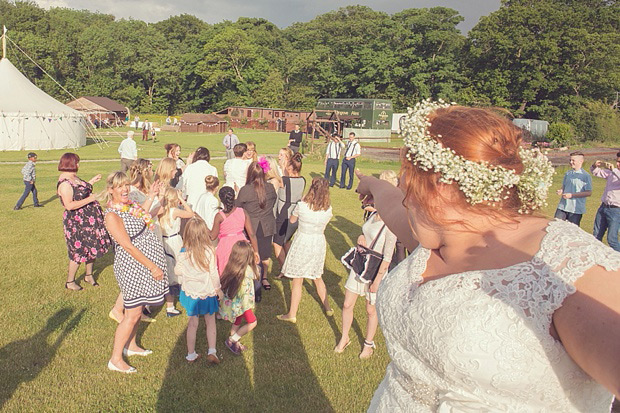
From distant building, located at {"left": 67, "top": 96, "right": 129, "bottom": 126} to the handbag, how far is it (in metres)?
53.0

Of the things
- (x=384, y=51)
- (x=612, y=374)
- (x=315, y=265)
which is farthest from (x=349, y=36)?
(x=612, y=374)

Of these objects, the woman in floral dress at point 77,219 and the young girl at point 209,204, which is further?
the young girl at point 209,204

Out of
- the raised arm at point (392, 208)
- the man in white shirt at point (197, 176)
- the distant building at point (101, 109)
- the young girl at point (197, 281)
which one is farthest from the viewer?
the distant building at point (101, 109)

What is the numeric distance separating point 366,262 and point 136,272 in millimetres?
2512

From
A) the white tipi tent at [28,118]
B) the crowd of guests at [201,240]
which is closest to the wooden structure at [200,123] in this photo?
the white tipi tent at [28,118]

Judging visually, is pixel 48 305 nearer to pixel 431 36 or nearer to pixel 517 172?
pixel 517 172

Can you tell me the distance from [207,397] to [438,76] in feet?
200

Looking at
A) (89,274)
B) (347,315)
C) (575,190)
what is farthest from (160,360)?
(575,190)

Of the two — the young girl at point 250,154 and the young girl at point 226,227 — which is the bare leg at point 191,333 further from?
the young girl at point 250,154

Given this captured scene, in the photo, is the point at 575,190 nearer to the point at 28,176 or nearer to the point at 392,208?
the point at 392,208

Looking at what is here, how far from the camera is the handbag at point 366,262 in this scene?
4980 mm

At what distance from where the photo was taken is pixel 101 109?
5550cm

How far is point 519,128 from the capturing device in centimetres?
171

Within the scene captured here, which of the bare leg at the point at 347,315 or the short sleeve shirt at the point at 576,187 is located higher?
the short sleeve shirt at the point at 576,187
